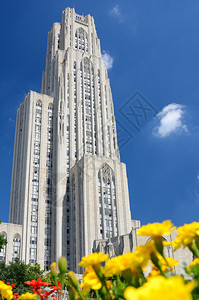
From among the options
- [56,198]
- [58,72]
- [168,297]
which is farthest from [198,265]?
[58,72]

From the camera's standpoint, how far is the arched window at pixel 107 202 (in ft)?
233

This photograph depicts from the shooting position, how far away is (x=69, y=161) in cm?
8425

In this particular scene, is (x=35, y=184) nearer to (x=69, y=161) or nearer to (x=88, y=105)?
(x=69, y=161)

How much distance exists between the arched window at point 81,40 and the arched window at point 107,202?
50213 mm

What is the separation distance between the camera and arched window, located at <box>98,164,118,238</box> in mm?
71000

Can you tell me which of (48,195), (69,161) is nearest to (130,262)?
(48,195)

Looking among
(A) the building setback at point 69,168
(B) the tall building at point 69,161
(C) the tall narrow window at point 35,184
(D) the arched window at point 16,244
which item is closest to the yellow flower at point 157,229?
(A) the building setback at point 69,168

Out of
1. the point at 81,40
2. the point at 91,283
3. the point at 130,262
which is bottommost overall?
the point at 91,283

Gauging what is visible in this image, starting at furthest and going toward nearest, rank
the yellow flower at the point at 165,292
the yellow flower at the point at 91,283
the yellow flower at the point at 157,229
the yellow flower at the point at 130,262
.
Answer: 1. the yellow flower at the point at 91,283
2. the yellow flower at the point at 157,229
3. the yellow flower at the point at 130,262
4. the yellow flower at the point at 165,292

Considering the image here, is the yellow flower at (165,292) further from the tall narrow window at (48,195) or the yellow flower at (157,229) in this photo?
the tall narrow window at (48,195)

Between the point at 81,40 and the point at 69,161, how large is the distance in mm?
49681

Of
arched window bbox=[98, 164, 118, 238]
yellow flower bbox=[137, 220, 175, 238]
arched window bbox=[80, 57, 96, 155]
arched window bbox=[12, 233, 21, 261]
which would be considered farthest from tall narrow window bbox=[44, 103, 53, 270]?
yellow flower bbox=[137, 220, 175, 238]

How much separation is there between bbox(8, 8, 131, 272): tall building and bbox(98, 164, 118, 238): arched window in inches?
9.3

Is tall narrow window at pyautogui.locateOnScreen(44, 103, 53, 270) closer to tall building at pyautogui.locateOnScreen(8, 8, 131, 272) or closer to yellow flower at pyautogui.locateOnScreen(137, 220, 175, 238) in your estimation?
tall building at pyautogui.locateOnScreen(8, 8, 131, 272)
